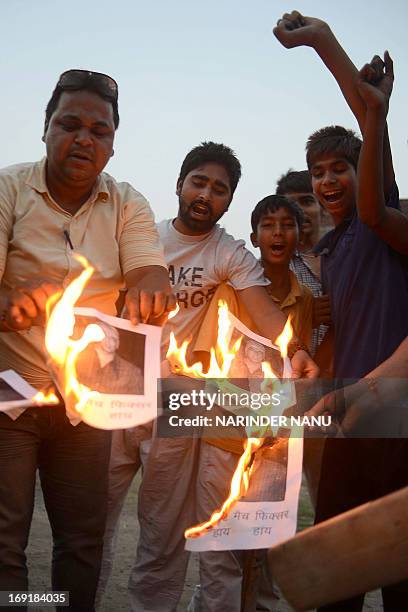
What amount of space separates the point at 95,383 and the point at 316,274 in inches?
71.6

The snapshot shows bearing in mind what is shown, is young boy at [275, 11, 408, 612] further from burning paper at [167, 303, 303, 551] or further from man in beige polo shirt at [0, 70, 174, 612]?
man in beige polo shirt at [0, 70, 174, 612]

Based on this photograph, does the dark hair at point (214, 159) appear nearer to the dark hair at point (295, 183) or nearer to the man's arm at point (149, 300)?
the dark hair at point (295, 183)

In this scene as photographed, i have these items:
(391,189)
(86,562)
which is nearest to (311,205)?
(391,189)

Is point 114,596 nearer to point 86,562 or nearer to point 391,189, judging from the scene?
point 86,562

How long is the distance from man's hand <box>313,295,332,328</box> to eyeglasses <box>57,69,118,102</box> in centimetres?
156

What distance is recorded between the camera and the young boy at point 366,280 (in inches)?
120

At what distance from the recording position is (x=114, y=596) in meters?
4.48

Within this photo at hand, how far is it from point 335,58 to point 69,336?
1858 millimetres

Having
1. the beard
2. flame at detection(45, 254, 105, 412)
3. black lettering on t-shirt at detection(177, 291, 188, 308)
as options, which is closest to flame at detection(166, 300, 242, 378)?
black lettering on t-shirt at detection(177, 291, 188, 308)

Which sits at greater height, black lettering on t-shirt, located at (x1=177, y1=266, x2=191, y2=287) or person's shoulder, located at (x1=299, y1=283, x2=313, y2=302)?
black lettering on t-shirt, located at (x1=177, y1=266, x2=191, y2=287)

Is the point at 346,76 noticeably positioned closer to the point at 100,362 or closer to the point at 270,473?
the point at 100,362

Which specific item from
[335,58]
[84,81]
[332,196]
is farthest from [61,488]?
[335,58]

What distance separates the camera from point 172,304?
9.25ft

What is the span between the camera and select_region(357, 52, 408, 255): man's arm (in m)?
3.06
